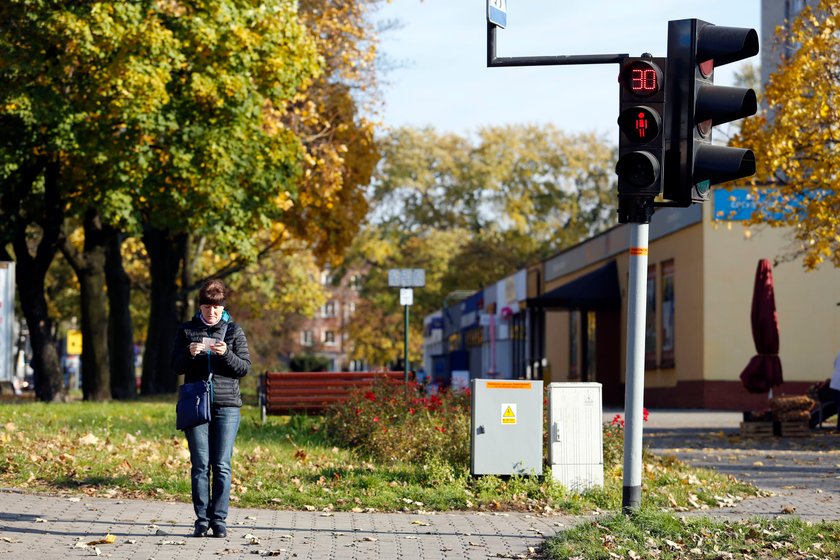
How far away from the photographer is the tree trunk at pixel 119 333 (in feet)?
104

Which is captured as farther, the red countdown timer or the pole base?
the pole base

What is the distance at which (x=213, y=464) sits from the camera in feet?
33.3

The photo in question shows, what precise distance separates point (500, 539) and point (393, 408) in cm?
657

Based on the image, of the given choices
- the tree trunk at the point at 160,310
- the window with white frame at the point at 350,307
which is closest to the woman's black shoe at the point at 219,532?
the tree trunk at the point at 160,310

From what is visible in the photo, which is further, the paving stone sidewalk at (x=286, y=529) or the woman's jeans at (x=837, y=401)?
the woman's jeans at (x=837, y=401)

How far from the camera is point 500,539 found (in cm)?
1009

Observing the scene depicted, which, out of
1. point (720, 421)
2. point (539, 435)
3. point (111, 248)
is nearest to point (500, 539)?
point (539, 435)

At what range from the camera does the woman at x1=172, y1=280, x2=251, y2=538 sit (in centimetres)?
1002

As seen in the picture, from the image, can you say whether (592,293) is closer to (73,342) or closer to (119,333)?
(119,333)

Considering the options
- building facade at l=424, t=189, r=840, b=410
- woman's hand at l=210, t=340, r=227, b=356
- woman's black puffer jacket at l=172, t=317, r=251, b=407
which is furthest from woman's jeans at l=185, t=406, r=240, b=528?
building facade at l=424, t=189, r=840, b=410

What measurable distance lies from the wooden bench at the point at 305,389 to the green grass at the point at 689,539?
43.4 feet

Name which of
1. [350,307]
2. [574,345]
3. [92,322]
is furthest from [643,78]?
[350,307]

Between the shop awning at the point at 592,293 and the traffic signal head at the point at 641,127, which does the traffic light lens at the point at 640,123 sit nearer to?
the traffic signal head at the point at 641,127

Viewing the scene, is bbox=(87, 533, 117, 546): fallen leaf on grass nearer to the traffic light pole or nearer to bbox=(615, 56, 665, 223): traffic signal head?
the traffic light pole
